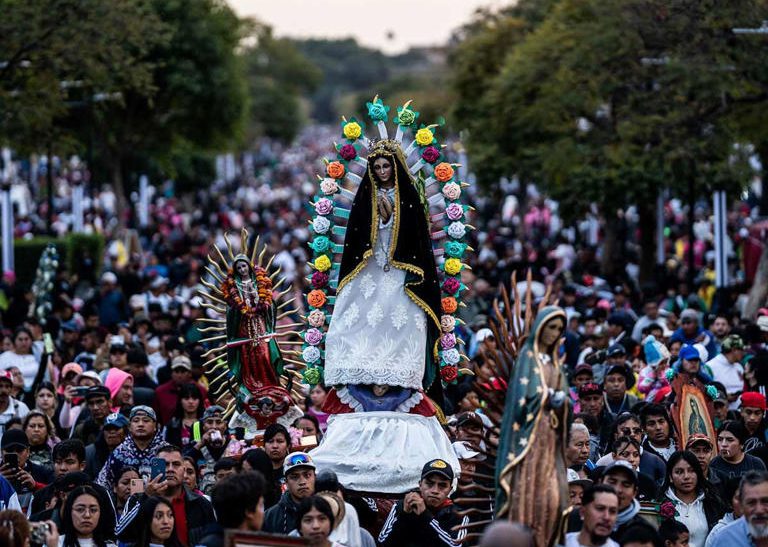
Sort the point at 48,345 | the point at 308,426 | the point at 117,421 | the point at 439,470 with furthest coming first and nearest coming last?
1. the point at 48,345
2. the point at 308,426
3. the point at 117,421
4. the point at 439,470

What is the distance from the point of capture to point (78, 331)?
19.8 metres

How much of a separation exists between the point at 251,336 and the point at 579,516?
5880mm

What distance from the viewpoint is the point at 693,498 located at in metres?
11.2

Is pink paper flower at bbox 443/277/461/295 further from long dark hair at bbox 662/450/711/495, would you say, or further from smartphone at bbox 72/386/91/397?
smartphone at bbox 72/386/91/397

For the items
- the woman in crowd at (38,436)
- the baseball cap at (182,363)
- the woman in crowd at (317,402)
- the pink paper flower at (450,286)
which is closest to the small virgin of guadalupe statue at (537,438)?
the pink paper flower at (450,286)

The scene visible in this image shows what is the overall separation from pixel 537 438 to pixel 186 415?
6.63m

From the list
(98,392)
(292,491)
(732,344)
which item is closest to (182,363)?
(98,392)

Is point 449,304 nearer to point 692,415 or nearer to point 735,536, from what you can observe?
point 692,415

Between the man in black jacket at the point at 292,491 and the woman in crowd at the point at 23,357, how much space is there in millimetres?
6734

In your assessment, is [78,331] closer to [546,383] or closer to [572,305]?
[572,305]

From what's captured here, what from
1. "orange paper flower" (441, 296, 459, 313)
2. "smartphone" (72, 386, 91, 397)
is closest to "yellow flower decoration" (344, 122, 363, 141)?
"orange paper flower" (441, 296, 459, 313)

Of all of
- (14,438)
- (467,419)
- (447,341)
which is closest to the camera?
(467,419)

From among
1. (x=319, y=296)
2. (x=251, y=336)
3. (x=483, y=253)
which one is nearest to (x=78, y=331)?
(x=251, y=336)

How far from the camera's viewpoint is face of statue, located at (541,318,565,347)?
874 centimetres
